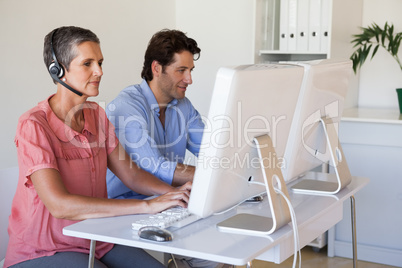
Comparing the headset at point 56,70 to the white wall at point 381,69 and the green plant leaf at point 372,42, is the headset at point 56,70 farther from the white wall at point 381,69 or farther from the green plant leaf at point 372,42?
the white wall at point 381,69

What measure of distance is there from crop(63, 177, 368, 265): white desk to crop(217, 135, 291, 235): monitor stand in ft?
0.08

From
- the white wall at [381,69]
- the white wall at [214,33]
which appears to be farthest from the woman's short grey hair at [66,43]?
the white wall at [381,69]

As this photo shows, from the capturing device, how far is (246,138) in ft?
4.60

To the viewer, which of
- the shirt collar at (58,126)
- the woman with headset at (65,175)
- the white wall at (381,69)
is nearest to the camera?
the woman with headset at (65,175)

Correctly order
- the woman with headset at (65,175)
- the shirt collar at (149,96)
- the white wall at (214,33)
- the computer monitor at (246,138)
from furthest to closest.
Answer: the white wall at (214,33), the shirt collar at (149,96), the woman with headset at (65,175), the computer monitor at (246,138)

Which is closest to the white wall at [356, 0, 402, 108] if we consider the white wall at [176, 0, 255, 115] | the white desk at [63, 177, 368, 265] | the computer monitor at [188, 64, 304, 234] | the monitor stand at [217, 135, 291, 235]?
the white wall at [176, 0, 255, 115]

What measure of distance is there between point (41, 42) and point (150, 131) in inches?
37.4

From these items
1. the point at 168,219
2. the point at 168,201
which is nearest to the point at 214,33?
the point at 168,201

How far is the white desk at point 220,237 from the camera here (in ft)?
4.31

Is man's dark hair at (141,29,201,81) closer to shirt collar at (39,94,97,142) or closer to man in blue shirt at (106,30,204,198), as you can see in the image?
man in blue shirt at (106,30,204,198)

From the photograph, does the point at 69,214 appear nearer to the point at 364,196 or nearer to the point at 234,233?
the point at 234,233

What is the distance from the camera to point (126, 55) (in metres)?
3.47

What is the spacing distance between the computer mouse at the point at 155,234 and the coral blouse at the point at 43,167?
1.26ft

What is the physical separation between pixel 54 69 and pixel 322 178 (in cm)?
106
